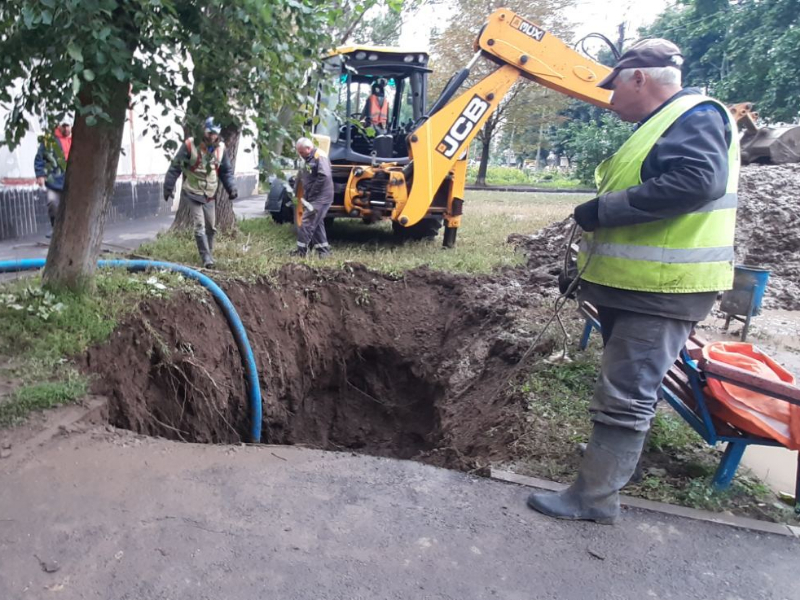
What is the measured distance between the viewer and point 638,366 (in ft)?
9.42

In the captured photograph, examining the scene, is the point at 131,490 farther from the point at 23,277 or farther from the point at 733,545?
the point at 23,277

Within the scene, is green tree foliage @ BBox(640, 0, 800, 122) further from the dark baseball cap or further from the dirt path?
the dirt path

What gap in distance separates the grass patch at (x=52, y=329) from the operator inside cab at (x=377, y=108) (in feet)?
18.2

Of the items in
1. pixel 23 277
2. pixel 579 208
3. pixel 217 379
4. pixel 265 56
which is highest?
pixel 265 56

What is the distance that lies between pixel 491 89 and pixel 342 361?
4225mm

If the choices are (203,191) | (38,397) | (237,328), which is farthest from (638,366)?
(203,191)

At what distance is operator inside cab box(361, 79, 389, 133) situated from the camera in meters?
10.1

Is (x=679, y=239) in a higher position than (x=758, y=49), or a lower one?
lower

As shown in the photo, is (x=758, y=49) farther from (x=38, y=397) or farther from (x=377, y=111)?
(x=38, y=397)

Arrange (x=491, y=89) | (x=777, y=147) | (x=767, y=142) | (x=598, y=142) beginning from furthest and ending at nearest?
(x=598, y=142) → (x=767, y=142) → (x=777, y=147) → (x=491, y=89)

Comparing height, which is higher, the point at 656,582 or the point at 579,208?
the point at 579,208

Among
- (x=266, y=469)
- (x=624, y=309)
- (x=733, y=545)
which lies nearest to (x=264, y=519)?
(x=266, y=469)

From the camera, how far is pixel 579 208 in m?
3.01

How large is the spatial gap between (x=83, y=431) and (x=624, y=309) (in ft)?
10.3
